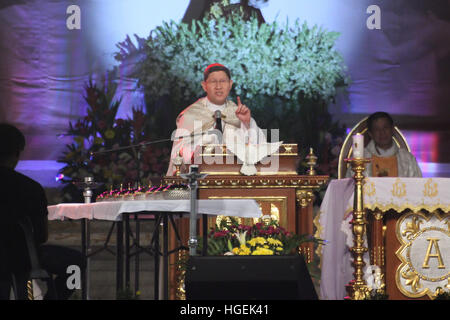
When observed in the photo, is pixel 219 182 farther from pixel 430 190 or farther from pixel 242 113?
pixel 430 190

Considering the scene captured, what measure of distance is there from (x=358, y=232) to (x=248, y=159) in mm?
1081

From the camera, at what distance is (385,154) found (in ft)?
24.3

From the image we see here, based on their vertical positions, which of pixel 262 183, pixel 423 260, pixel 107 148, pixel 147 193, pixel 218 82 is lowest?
pixel 423 260

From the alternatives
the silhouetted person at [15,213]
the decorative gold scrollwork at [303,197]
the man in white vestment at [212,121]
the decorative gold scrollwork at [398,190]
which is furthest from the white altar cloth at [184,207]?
the man in white vestment at [212,121]

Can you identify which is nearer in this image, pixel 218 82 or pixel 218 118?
pixel 218 118

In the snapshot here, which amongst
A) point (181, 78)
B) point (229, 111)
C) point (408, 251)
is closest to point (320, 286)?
point (408, 251)

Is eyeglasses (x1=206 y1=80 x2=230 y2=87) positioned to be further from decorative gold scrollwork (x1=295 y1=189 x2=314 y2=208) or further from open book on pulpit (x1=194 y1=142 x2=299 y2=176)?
decorative gold scrollwork (x1=295 y1=189 x2=314 y2=208)

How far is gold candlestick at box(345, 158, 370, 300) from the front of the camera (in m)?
5.76

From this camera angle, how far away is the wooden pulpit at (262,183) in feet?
20.5

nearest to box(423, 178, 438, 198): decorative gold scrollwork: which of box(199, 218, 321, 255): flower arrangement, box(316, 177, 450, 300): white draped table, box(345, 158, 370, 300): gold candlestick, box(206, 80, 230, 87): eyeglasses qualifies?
box(316, 177, 450, 300): white draped table

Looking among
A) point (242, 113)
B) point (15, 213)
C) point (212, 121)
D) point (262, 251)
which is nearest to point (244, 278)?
point (262, 251)

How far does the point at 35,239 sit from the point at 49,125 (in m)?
6.67

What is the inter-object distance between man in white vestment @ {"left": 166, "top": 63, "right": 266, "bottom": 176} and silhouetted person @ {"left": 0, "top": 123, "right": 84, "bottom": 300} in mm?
2575

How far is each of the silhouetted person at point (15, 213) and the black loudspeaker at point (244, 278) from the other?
32.2 inches
